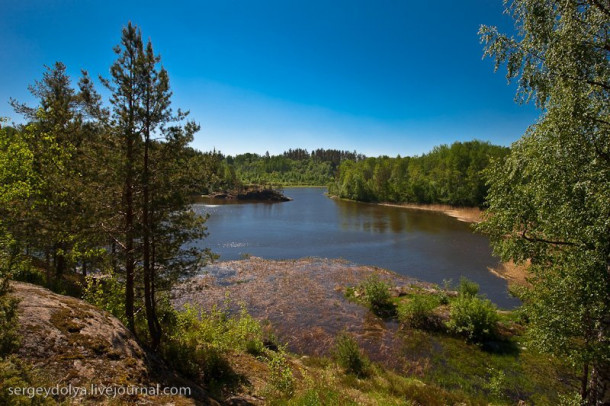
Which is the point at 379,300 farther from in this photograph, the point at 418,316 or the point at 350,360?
the point at 350,360

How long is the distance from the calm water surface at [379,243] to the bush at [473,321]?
292 inches

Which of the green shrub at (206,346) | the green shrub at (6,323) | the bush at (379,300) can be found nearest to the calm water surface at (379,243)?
the bush at (379,300)

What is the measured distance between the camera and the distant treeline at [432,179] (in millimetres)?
84000

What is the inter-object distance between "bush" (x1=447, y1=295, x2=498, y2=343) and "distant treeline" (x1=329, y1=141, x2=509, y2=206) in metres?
59.7

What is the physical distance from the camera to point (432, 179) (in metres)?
96.9

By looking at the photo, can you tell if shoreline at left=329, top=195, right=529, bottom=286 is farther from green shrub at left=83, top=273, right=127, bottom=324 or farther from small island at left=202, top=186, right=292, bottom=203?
small island at left=202, top=186, right=292, bottom=203

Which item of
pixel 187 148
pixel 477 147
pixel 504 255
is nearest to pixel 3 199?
pixel 187 148

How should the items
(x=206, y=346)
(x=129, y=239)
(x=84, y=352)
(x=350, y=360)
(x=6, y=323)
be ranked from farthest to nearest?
(x=350, y=360)
(x=206, y=346)
(x=129, y=239)
(x=84, y=352)
(x=6, y=323)

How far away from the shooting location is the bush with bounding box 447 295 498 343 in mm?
18344

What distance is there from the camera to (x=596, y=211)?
8.75 metres

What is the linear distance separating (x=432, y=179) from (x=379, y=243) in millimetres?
60440

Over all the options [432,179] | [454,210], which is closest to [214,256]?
[454,210]

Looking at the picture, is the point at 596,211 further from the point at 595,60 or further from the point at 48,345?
the point at 48,345

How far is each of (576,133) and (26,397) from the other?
1363 cm
